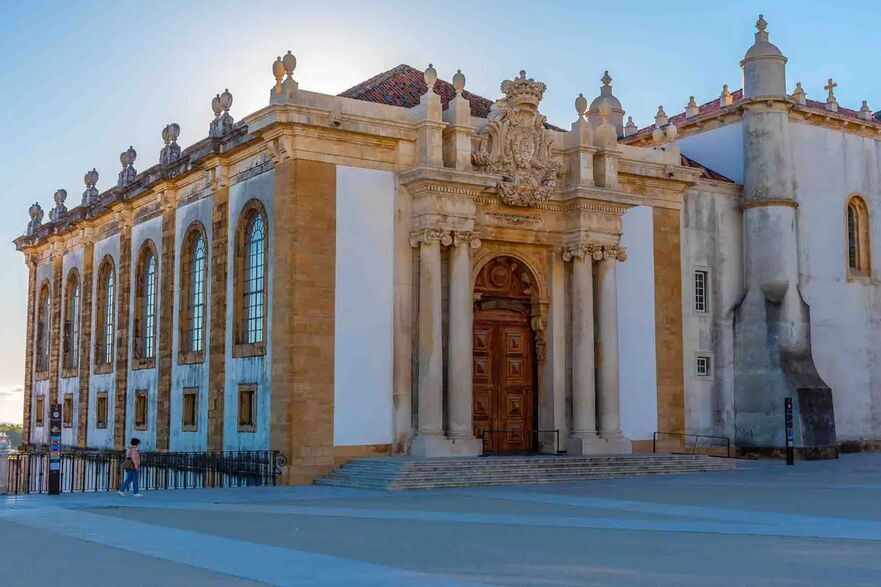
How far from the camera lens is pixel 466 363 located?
27.8 meters

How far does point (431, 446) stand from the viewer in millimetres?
26766

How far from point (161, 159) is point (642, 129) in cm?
1973

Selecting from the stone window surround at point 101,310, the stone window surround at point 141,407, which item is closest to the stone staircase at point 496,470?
the stone window surround at point 141,407

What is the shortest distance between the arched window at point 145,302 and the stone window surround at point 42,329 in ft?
35.1

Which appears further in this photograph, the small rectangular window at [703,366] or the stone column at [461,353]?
the small rectangular window at [703,366]

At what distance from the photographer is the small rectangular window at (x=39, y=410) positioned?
44531 millimetres

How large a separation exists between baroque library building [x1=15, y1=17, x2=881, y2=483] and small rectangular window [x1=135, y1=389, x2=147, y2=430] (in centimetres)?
10

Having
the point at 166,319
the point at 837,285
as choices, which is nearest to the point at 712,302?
the point at 837,285

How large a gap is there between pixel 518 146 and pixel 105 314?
17743 millimetres

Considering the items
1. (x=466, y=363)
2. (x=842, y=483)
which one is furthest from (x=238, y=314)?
(x=842, y=483)

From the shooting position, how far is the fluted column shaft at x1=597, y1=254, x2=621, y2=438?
3031 centimetres

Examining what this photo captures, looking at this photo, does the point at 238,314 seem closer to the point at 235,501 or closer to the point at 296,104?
the point at 296,104

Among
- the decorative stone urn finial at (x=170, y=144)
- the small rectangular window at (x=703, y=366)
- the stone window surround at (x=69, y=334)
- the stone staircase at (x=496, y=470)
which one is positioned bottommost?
the stone staircase at (x=496, y=470)

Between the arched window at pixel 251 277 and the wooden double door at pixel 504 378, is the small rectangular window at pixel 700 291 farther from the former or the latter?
the arched window at pixel 251 277
